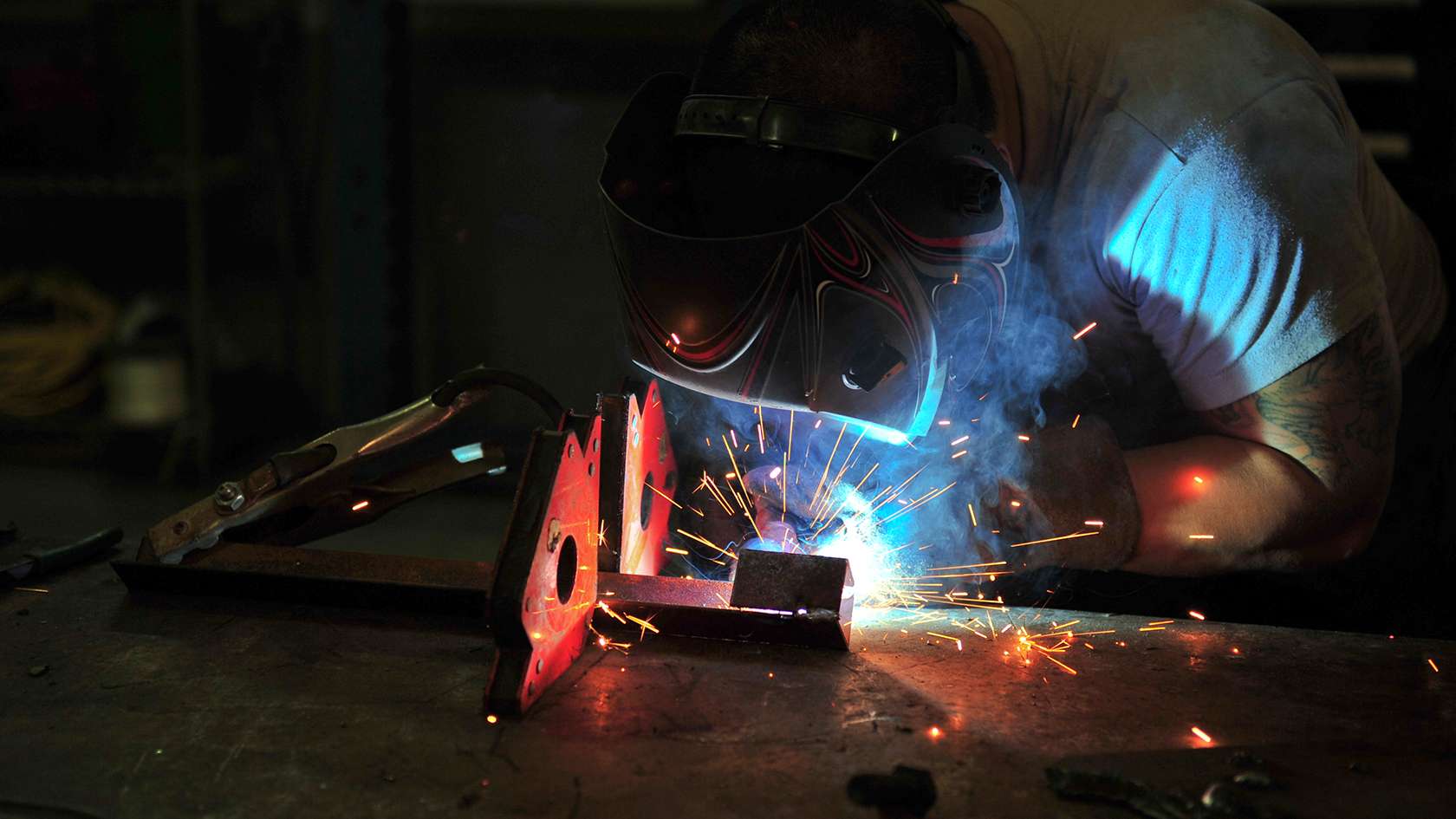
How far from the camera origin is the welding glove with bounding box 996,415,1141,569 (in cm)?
182

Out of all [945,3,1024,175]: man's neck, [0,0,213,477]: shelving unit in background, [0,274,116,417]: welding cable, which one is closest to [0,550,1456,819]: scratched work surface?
[945,3,1024,175]: man's neck

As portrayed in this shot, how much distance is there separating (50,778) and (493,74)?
4.23m

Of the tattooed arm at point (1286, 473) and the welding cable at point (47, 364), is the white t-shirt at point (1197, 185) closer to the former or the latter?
the tattooed arm at point (1286, 473)

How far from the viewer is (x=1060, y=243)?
2.00 metres

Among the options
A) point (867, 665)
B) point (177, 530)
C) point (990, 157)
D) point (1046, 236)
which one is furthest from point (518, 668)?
point (1046, 236)

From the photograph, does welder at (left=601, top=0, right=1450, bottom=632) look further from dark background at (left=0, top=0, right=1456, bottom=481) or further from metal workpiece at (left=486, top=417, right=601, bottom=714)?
dark background at (left=0, top=0, right=1456, bottom=481)

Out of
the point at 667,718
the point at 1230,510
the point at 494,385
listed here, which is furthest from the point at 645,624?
the point at 1230,510

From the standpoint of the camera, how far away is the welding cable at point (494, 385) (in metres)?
1.65

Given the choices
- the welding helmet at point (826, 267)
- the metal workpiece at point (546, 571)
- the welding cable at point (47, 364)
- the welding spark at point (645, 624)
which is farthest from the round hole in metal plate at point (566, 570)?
the welding cable at point (47, 364)

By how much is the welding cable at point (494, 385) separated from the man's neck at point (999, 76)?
2.55ft

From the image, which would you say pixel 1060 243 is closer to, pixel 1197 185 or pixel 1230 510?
pixel 1197 185

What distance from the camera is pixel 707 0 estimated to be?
475cm

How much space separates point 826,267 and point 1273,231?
0.70 m

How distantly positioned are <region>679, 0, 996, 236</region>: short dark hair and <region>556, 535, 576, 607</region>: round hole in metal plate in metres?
0.47
